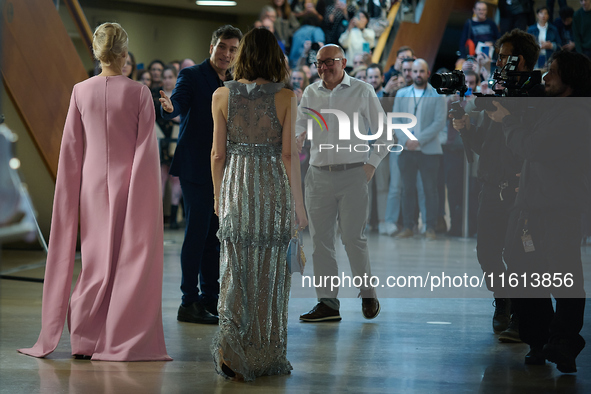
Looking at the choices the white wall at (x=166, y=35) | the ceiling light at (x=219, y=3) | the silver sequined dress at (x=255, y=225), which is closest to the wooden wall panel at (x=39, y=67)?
the white wall at (x=166, y=35)

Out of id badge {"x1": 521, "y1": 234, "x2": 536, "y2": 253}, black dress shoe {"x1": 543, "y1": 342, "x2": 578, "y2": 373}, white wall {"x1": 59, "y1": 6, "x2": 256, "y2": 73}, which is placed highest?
white wall {"x1": 59, "y1": 6, "x2": 256, "y2": 73}

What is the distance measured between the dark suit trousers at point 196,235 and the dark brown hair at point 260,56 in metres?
1.20

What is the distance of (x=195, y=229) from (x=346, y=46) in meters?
5.46

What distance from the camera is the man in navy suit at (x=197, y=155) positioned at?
414 cm

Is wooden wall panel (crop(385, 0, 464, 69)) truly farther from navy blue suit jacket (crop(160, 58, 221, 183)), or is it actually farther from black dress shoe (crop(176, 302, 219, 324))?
black dress shoe (crop(176, 302, 219, 324))

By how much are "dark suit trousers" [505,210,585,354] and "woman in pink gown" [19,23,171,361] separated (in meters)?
1.70

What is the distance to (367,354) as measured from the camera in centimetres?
351

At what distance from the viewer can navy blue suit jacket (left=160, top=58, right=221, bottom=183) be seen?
4.13m

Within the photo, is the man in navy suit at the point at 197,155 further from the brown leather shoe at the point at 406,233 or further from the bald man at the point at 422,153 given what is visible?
the brown leather shoe at the point at 406,233

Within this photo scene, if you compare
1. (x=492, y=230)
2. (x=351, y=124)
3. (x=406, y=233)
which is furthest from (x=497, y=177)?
(x=406, y=233)

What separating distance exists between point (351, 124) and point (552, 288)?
1500 mm

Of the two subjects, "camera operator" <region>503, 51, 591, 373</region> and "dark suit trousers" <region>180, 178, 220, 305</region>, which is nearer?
"camera operator" <region>503, 51, 591, 373</region>

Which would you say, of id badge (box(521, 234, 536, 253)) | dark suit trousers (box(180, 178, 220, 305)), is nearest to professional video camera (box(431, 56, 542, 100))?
id badge (box(521, 234, 536, 253))

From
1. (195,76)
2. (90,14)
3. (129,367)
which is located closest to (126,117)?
(195,76)
